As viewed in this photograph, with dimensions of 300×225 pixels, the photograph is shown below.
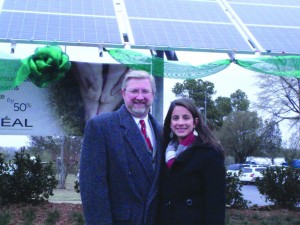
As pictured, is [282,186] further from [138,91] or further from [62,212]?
[138,91]

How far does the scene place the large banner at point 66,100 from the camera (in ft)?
29.4

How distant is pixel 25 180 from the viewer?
33.6ft

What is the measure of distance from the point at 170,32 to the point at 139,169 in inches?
214

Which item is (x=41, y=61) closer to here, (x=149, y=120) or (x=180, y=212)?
(x=149, y=120)

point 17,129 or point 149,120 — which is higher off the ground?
point 17,129

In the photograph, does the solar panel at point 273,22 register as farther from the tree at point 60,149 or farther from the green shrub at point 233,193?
the tree at point 60,149

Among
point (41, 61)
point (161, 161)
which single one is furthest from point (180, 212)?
point (41, 61)

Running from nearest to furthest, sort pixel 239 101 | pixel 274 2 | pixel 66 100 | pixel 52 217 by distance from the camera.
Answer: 1. pixel 52 217
2. pixel 66 100
3. pixel 274 2
4. pixel 239 101

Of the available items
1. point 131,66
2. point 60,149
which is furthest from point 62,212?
point 60,149

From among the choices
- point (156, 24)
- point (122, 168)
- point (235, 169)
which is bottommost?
point (122, 168)

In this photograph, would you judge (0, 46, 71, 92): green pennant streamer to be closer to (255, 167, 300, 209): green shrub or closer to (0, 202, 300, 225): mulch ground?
(0, 202, 300, 225): mulch ground

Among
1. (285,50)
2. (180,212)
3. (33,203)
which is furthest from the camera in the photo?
(33,203)

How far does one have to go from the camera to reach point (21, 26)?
26.3 ft

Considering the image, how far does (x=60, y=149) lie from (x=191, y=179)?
24696mm
